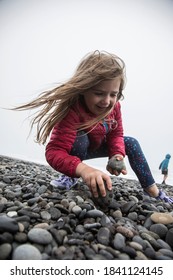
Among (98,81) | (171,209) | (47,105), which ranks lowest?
(171,209)

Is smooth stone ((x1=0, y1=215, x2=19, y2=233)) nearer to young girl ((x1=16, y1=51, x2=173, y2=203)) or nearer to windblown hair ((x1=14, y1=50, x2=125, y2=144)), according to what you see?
young girl ((x1=16, y1=51, x2=173, y2=203))

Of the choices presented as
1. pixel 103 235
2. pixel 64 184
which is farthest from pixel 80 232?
pixel 64 184

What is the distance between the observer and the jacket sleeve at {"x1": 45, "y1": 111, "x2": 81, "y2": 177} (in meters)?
1.40

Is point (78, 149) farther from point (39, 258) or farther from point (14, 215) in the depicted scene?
point (39, 258)

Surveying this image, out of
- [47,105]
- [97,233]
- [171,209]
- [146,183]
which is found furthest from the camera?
[146,183]

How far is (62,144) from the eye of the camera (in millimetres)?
1477

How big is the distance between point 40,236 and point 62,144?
Result: 30.6 inches

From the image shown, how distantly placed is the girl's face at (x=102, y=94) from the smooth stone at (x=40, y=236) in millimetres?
982

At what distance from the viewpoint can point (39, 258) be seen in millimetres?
686

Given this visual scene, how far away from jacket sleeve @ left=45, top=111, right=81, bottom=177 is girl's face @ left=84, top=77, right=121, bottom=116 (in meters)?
0.15

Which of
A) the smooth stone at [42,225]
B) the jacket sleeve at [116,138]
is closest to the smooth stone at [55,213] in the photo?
the smooth stone at [42,225]

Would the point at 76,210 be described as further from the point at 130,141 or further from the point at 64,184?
the point at 130,141
